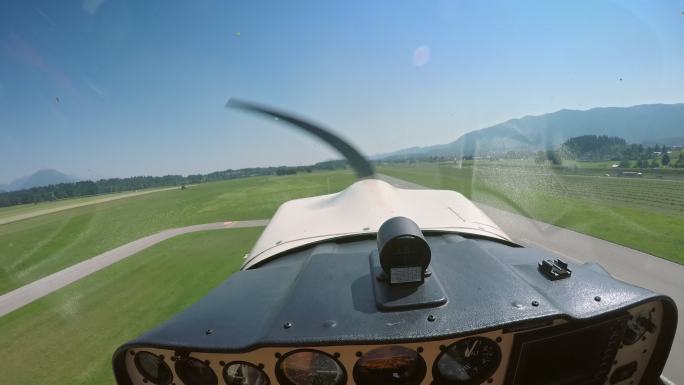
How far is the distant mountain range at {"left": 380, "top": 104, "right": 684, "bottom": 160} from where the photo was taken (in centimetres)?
3875

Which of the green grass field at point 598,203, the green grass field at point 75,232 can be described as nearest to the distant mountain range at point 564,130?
the green grass field at point 598,203

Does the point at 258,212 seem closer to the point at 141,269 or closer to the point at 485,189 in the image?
the point at 141,269

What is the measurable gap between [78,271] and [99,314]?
7.83 metres

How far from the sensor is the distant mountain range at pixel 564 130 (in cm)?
3875

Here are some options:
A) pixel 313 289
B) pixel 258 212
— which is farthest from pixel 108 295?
pixel 258 212

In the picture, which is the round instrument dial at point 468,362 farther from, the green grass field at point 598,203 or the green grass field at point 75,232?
the green grass field at point 598,203

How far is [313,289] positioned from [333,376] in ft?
1.75

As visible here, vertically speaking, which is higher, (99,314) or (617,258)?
(99,314)

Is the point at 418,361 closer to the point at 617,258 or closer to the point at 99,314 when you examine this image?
the point at 99,314

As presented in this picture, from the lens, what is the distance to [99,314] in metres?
8.77

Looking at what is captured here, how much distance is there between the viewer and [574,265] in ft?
7.13

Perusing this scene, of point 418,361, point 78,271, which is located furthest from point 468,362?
point 78,271

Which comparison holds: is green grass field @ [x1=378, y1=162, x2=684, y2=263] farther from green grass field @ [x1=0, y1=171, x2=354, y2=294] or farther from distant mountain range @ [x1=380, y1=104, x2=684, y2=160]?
green grass field @ [x1=0, y1=171, x2=354, y2=294]

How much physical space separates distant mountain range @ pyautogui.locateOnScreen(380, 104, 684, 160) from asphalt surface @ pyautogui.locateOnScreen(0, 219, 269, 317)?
15178mm
